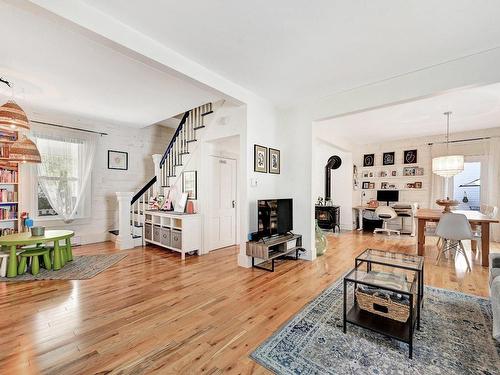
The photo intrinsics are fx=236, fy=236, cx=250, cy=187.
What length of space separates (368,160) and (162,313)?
7046 mm

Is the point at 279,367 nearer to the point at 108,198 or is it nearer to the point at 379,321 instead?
the point at 379,321

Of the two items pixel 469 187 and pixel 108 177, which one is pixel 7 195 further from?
pixel 469 187

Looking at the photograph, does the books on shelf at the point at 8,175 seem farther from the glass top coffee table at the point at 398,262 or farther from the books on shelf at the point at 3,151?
the glass top coffee table at the point at 398,262

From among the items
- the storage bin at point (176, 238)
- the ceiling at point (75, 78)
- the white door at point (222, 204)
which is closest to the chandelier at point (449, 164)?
the white door at point (222, 204)

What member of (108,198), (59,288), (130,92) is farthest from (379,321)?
(108,198)

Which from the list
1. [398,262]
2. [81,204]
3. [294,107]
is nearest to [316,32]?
[294,107]

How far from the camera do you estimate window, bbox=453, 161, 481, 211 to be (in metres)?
5.80

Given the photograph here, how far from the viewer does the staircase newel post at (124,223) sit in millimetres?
4773

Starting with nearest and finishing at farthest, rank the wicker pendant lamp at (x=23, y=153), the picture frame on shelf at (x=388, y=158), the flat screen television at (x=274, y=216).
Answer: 1. the wicker pendant lamp at (x=23, y=153)
2. the flat screen television at (x=274, y=216)
3. the picture frame on shelf at (x=388, y=158)

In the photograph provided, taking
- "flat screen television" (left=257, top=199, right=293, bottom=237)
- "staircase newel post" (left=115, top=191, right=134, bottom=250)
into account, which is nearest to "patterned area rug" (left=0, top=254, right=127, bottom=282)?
"staircase newel post" (left=115, top=191, right=134, bottom=250)

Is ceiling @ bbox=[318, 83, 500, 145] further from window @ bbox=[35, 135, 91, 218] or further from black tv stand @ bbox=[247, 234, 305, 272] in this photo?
window @ bbox=[35, 135, 91, 218]

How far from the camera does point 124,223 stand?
482 cm

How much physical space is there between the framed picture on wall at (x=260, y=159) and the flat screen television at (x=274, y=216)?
61cm

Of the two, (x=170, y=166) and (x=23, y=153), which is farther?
(x=170, y=166)
